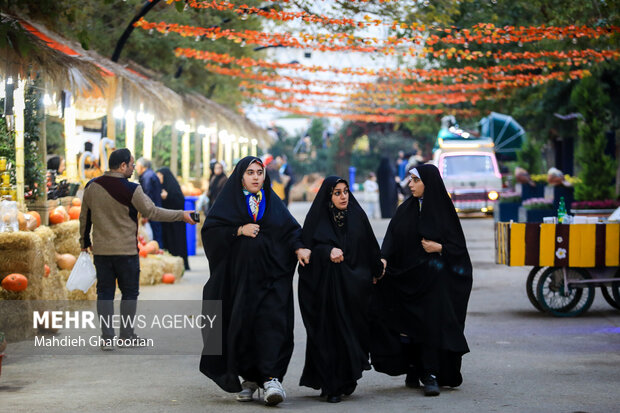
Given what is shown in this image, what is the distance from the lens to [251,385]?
765 cm

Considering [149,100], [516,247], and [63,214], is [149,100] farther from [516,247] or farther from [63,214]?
[516,247]

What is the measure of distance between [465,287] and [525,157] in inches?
1117

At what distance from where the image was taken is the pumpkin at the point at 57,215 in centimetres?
1248

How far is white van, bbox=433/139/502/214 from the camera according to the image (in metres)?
31.5

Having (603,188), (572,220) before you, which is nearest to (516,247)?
(572,220)

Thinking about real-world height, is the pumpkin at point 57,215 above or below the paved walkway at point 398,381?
above

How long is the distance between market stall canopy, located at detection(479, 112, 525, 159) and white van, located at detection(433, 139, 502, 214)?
8.58ft

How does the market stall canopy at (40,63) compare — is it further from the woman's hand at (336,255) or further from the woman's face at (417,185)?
the woman's face at (417,185)

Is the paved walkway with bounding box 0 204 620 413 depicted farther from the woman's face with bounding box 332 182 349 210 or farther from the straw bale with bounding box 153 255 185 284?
the straw bale with bounding box 153 255 185 284

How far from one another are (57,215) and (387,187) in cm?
2181

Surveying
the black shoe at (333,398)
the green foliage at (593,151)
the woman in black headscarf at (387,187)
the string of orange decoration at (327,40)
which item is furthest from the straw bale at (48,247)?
the woman in black headscarf at (387,187)

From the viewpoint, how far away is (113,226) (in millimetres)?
9750

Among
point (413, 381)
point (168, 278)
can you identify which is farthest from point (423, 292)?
point (168, 278)

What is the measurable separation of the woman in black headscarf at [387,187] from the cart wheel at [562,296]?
827 inches
